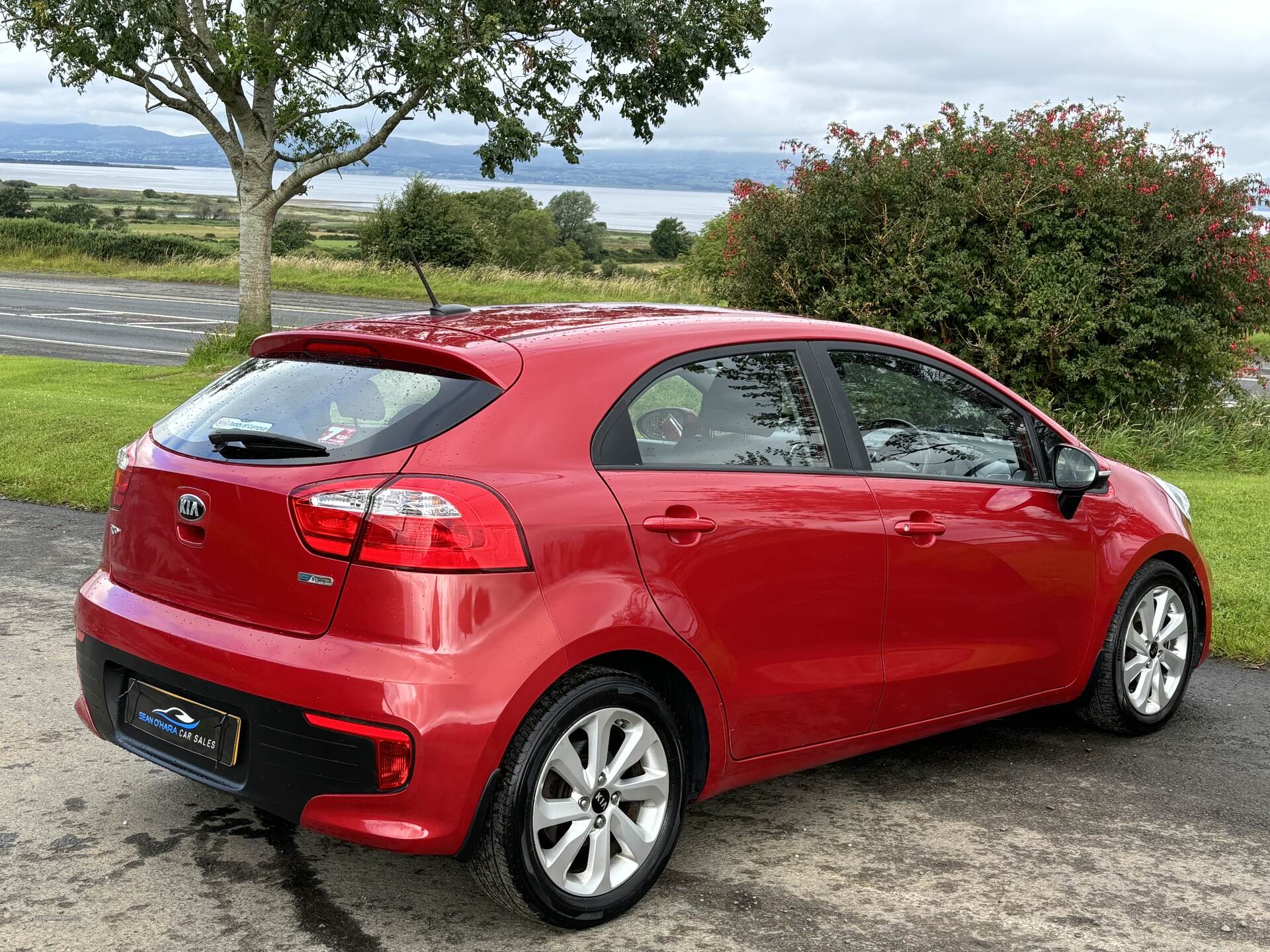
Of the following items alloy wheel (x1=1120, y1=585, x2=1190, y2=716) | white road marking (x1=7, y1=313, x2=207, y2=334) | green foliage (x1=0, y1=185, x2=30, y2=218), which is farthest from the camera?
green foliage (x1=0, y1=185, x2=30, y2=218)

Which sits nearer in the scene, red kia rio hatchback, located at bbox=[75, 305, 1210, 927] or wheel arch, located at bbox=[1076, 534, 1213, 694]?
red kia rio hatchback, located at bbox=[75, 305, 1210, 927]

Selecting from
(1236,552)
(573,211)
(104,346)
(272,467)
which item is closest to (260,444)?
(272,467)

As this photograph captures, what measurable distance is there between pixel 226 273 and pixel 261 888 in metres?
35.4

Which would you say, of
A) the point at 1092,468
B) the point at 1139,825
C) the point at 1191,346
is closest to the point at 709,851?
the point at 1139,825

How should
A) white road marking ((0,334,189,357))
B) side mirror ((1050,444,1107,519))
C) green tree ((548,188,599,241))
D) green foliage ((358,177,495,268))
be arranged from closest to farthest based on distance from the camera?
side mirror ((1050,444,1107,519))
white road marking ((0,334,189,357))
green foliage ((358,177,495,268))
green tree ((548,188,599,241))

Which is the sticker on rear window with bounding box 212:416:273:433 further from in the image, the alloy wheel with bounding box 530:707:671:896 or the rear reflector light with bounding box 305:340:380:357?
the alloy wheel with bounding box 530:707:671:896

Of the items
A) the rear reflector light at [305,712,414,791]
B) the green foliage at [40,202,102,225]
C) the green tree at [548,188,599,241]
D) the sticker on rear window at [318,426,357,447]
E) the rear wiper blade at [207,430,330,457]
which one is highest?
the green tree at [548,188,599,241]

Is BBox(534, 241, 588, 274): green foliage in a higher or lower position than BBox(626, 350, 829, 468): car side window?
higher

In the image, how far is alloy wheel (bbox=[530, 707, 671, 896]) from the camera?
3428mm

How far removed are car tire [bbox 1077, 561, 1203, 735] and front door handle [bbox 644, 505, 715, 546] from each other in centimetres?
215

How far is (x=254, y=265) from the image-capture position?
17703 mm

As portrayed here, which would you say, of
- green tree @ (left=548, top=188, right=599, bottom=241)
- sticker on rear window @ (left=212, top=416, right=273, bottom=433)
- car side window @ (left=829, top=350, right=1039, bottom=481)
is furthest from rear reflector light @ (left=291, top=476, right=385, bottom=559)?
green tree @ (left=548, top=188, right=599, bottom=241)

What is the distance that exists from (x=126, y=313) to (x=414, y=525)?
84.6 feet

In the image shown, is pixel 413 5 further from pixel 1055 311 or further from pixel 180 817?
Answer: pixel 180 817
